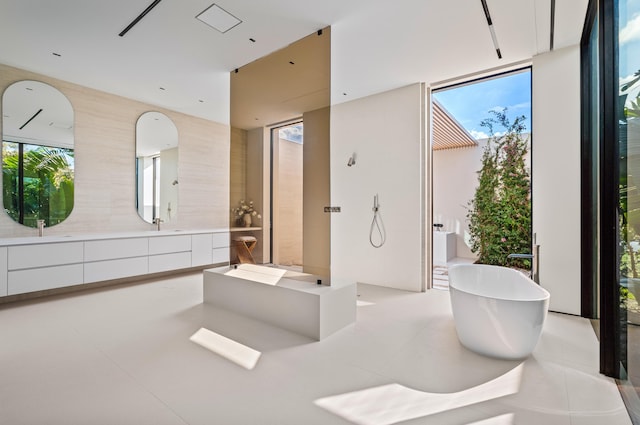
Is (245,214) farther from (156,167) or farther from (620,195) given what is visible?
(620,195)

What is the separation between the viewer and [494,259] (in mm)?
4840

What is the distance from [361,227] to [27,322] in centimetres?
405

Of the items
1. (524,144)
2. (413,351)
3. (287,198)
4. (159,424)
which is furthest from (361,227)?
(159,424)

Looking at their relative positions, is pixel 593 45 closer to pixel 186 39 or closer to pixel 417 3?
pixel 417 3

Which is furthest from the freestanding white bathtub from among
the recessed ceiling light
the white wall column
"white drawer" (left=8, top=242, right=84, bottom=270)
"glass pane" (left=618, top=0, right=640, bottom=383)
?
"white drawer" (left=8, top=242, right=84, bottom=270)

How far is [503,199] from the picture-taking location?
190 inches

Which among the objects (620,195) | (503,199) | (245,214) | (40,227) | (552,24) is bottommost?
(40,227)

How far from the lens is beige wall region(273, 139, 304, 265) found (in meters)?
3.32

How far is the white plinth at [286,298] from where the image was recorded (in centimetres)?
267

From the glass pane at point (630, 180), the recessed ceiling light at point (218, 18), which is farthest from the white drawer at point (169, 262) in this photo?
the glass pane at point (630, 180)

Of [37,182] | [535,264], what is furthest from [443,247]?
[37,182]

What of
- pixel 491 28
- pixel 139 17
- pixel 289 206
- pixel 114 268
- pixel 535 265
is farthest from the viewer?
pixel 114 268

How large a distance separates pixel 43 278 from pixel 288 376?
11.2ft

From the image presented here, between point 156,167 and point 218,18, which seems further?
point 156,167
